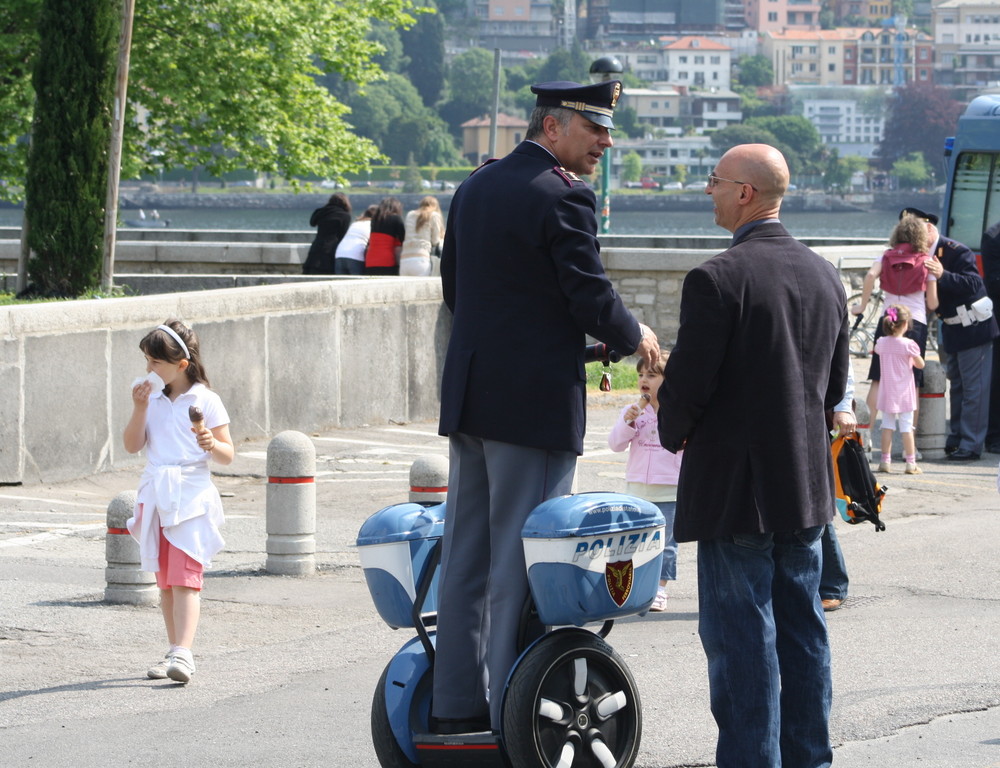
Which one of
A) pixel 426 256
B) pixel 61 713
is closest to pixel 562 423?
Result: pixel 61 713

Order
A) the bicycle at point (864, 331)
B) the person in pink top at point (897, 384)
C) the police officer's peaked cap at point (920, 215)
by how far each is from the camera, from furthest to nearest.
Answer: the bicycle at point (864, 331)
the police officer's peaked cap at point (920, 215)
the person in pink top at point (897, 384)

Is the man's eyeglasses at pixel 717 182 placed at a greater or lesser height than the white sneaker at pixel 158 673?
greater

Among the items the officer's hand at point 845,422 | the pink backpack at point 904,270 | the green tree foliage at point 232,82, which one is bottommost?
the officer's hand at point 845,422

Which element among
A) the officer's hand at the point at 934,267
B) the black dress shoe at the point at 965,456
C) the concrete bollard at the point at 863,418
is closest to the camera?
the concrete bollard at the point at 863,418

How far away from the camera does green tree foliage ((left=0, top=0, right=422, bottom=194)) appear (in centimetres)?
2448

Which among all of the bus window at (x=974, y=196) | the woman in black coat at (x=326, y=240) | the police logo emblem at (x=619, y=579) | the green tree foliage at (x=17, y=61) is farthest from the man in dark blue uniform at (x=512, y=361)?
the green tree foliage at (x=17, y=61)

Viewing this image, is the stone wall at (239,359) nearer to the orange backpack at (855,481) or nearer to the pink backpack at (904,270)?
the pink backpack at (904,270)

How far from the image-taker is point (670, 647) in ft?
22.3

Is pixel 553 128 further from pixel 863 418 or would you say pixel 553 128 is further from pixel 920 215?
pixel 920 215

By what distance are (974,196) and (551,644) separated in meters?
14.8

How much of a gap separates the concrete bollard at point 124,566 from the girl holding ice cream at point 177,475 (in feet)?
3.05

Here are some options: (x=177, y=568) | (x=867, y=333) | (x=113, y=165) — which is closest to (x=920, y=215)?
(x=113, y=165)

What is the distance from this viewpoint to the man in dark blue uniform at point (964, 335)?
1245 centimetres

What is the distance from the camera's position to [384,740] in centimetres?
475
